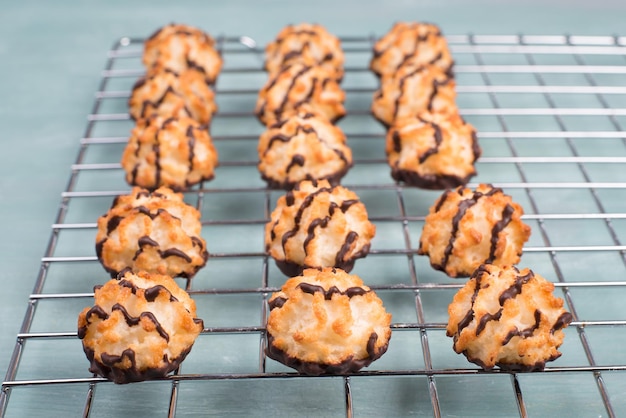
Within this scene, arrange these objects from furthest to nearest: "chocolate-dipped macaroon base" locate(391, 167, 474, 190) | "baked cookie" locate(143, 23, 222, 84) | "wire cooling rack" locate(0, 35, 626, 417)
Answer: "baked cookie" locate(143, 23, 222, 84) → "chocolate-dipped macaroon base" locate(391, 167, 474, 190) → "wire cooling rack" locate(0, 35, 626, 417)

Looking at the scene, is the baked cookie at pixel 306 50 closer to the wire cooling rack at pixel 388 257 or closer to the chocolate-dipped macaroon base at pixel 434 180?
the wire cooling rack at pixel 388 257

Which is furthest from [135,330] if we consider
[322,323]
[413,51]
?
[413,51]

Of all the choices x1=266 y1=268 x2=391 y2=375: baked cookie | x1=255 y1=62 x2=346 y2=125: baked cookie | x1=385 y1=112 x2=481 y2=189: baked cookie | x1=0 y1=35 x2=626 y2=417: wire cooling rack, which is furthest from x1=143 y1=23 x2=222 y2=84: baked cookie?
x1=266 y1=268 x2=391 y2=375: baked cookie

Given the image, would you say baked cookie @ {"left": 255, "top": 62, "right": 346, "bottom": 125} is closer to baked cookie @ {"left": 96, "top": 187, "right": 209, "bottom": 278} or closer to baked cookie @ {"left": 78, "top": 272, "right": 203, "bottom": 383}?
baked cookie @ {"left": 96, "top": 187, "right": 209, "bottom": 278}

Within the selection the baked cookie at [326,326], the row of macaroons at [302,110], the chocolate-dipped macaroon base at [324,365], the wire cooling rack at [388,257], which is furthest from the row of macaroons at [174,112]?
the chocolate-dipped macaroon base at [324,365]

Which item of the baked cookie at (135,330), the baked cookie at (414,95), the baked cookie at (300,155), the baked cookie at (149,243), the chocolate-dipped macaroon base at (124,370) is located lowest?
the chocolate-dipped macaroon base at (124,370)
